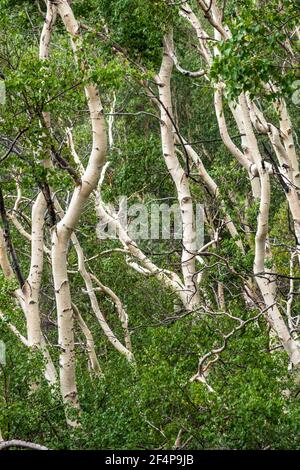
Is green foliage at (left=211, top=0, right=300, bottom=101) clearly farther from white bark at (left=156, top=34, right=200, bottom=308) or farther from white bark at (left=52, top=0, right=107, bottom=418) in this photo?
white bark at (left=156, top=34, right=200, bottom=308)

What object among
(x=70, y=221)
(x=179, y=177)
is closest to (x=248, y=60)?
(x=70, y=221)

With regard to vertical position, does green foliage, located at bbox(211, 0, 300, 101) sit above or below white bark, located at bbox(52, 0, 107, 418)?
above

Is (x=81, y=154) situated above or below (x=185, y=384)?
above

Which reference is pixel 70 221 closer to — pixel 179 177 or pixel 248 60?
pixel 248 60

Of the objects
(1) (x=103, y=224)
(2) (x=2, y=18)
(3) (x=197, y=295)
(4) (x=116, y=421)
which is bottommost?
(4) (x=116, y=421)

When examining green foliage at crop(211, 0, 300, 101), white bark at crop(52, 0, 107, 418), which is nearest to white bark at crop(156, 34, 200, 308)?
white bark at crop(52, 0, 107, 418)

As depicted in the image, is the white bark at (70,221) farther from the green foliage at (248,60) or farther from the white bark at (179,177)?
the white bark at (179,177)

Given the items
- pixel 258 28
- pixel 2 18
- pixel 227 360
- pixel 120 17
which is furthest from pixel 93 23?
pixel 258 28

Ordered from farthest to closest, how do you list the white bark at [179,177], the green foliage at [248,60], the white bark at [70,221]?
the white bark at [179,177] → the white bark at [70,221] → the green foliage at [248,60]

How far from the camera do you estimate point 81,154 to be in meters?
22.0

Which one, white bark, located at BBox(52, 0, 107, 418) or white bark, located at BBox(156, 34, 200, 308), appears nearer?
white bark, located at BBox(52, 0, 107, 418)

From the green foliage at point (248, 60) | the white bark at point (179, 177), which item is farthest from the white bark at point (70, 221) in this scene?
the white bark at point (179, 177)

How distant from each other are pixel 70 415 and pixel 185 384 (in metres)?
1.93

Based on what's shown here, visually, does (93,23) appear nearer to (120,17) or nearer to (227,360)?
(120,17)
